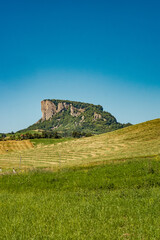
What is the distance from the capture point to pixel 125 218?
29.8 feet

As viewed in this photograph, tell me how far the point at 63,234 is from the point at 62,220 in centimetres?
137

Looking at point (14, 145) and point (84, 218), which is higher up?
point (14, 145)

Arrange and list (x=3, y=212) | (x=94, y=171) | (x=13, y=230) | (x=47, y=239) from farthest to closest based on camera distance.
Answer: (x=94, y=171) < (x=3, y=212) < (x=13, y=230) < (x=47, y=239)

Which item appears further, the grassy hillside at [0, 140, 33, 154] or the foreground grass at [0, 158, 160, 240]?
the grassy hillside at [0, 140, 33, 154]

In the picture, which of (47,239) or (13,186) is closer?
(47,239)

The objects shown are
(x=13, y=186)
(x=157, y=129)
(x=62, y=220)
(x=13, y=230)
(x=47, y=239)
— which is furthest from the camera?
(x=157, y=129)

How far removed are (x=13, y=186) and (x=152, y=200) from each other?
13641 mm

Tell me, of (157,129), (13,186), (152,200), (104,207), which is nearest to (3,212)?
(104,207)

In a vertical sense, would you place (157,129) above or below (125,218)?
above

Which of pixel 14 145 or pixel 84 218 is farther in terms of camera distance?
pixel 14 145

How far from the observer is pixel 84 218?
9.16 meters

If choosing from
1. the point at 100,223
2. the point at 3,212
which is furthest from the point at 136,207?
the point at 3,212

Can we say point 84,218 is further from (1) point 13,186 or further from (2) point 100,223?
(1) point 13,186

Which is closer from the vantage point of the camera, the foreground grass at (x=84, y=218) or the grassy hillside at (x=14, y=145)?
the foreground grass at (x=84, y=218)
